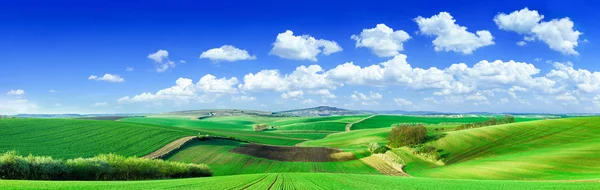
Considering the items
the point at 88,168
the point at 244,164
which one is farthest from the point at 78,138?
the point at 88,168

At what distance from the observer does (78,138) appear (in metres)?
71.3

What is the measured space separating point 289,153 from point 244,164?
558 inches

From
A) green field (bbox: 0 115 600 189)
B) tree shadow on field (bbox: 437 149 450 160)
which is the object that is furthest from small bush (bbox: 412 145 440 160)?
green field (bbox: 0 115 600 189)

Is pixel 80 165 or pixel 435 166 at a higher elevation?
pixel 80 165

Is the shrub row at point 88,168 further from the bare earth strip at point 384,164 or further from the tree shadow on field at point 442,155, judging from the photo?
the tree shadow on field at point 442,155

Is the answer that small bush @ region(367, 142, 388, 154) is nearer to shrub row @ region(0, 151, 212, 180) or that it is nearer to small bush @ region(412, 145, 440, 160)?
small bush @ region(412, 145, 440, 160)

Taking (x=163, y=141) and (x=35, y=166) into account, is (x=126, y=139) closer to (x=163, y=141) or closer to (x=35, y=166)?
(x=163, y=141)

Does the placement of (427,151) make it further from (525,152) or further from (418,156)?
(525,152)

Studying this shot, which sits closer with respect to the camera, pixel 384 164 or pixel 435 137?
pixel 384 164

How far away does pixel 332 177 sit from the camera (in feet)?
109

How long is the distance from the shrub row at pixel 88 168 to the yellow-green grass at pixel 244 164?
13.8m

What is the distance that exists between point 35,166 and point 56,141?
1581 inches

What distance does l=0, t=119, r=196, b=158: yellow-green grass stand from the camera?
61.5 metres

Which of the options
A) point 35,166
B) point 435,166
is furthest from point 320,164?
point 35,166
